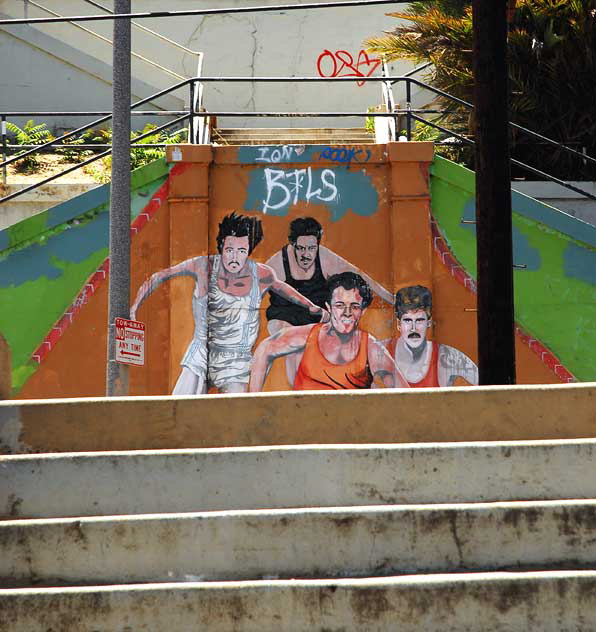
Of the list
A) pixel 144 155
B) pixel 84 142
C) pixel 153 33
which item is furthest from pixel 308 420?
pixel 153 33

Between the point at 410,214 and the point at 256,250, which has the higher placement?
the point at 410,214

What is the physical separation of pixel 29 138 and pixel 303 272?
630 cm

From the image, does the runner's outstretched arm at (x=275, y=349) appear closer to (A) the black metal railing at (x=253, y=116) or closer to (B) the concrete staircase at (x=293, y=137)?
(A) the black metal railing at (x=253, y=116)

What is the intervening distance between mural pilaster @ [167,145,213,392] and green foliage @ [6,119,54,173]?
434 centimetres

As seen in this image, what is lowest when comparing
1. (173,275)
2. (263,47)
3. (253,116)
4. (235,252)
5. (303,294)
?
(303,294)

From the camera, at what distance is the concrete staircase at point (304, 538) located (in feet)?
21.5

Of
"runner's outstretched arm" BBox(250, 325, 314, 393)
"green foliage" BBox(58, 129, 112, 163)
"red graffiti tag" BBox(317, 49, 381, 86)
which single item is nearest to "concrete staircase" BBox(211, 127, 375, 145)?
"green foliage" BBox(58, 129, 112, 163)

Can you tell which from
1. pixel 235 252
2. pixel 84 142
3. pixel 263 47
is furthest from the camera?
pixel 263 47

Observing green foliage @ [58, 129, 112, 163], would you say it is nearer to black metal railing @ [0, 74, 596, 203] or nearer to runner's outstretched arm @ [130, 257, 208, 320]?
black metal railing @ [0, 74, 596, 203]

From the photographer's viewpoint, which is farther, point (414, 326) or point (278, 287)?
point (278, 287)

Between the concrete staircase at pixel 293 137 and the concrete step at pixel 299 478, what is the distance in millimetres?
10078

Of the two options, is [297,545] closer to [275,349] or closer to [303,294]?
[275,349]

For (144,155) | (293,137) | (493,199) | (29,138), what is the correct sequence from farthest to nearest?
(29,138) < (144,155) < (293,137) < (493,199)

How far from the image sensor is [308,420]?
800 centimetres
